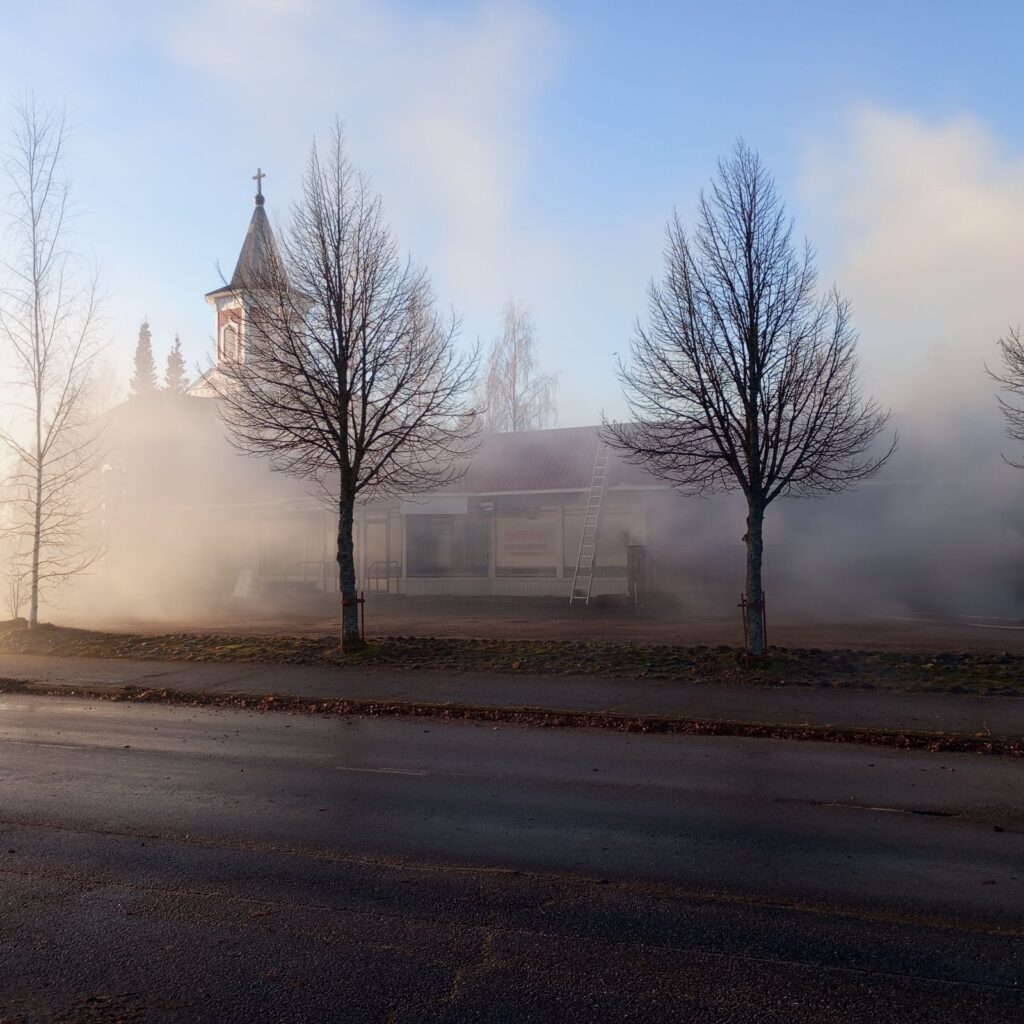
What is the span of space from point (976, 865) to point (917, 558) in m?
17.7

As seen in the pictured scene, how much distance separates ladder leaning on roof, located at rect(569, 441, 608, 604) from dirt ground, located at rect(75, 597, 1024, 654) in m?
0.82

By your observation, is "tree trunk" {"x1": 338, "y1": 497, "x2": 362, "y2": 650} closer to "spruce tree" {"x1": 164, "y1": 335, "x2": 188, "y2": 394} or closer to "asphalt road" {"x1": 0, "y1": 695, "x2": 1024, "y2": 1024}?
"asphalt road" {"x1": 0, "y1": 695, "x2": 1024, "y2": 1024}

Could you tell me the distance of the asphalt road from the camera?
143 inches

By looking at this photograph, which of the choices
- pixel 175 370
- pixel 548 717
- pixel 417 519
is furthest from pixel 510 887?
pixel 175 370

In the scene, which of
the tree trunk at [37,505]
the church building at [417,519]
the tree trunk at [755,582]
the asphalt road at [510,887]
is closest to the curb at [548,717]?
the asphalt road at [510,887]

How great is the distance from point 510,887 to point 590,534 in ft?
62.9

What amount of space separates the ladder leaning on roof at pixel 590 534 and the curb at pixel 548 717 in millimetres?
11895

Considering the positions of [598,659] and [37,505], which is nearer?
[598,659]

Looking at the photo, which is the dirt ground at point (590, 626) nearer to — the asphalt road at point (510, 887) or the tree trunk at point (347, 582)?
the tree trunk at point (347, 582)

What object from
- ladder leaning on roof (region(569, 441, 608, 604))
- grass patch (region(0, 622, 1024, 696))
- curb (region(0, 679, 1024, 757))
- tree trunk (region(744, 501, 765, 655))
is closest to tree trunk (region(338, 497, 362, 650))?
grass patch (region(0, 622, 1024, 696))

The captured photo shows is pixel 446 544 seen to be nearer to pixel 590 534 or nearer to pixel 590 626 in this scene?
pixel 590 534

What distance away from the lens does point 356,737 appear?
9289 millimetres

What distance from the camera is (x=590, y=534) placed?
23.8m

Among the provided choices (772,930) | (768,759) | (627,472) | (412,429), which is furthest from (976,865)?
(627,472)
